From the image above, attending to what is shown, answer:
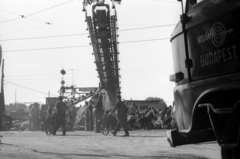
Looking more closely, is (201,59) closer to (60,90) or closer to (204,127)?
(204,127)

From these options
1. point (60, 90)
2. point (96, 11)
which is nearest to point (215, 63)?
point (96, 11)

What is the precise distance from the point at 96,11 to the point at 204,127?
1624 centimetres

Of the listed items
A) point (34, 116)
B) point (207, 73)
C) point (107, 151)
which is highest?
point (34, 116)

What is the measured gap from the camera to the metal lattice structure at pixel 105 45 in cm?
1988

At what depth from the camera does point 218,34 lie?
3742 millimetres

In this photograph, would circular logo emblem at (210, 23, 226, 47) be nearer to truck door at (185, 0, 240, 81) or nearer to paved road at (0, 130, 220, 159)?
truck door at (185, 0, 240, 81)

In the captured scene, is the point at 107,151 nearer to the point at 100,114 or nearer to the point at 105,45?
the point at 100,114

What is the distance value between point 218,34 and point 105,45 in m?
17.8

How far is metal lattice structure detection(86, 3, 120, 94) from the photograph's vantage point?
19.9 meters

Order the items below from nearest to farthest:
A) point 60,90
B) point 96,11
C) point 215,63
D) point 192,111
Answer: point 215,63 < point 192,111 < point 96,11 < point 60,90

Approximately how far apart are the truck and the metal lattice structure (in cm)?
1553

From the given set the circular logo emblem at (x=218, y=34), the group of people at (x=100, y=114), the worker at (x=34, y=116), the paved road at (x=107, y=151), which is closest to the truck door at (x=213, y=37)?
Answer: the circular logo emblem at (x=218, y=34)

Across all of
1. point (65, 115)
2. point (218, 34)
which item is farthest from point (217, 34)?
point (65, 115)

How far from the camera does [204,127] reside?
4270mm
